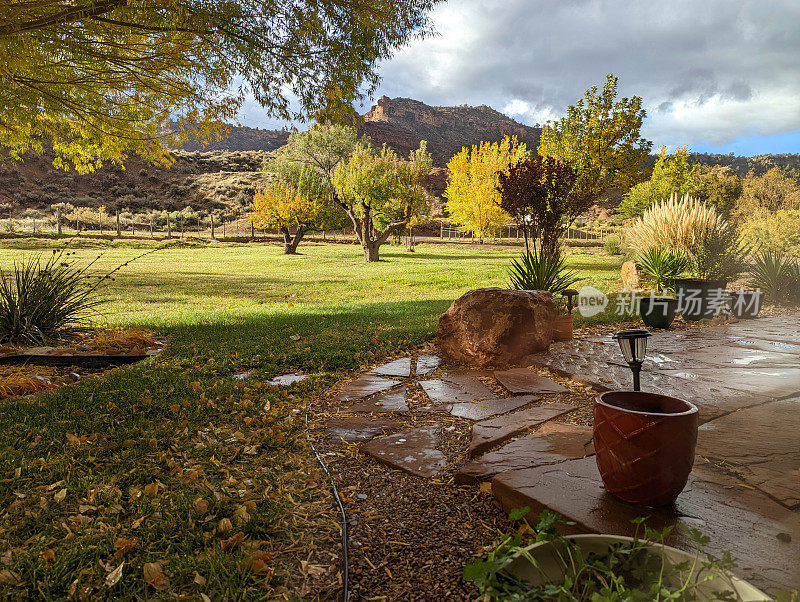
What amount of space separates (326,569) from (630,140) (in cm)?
2087

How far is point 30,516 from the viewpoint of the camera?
215 centimetres

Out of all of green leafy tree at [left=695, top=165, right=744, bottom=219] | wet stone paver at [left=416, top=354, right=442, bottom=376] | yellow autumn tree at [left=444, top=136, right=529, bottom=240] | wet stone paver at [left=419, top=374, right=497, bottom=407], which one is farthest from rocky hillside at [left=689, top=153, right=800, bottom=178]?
wet stone paver at [left=419, top=374, right=497, bottom=407]

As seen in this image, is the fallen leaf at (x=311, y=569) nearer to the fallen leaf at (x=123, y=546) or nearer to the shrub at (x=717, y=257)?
the fallen leaf at (x=123, y=546)

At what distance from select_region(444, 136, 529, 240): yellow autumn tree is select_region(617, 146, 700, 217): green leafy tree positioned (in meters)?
6.93

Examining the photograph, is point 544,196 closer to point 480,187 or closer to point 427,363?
point 427,363

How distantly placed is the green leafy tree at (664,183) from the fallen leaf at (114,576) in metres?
27.3

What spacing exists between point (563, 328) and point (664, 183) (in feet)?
77.1

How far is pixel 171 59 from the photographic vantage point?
514 centimetres

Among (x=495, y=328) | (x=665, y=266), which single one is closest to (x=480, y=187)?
(x=665, y=266)

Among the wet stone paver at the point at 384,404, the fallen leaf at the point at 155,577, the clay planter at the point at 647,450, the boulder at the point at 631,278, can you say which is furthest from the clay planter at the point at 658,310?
the fallen leaf at the point at 155,577

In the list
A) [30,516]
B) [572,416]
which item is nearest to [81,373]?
[30,516]

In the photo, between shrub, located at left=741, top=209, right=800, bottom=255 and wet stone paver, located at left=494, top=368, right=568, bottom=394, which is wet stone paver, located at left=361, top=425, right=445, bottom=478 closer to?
wet stone paver, located at left=494, top=368, right=568, bottom=394

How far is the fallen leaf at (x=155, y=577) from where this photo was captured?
5.72 ft

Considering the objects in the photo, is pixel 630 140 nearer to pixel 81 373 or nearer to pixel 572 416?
pixel 572 416
